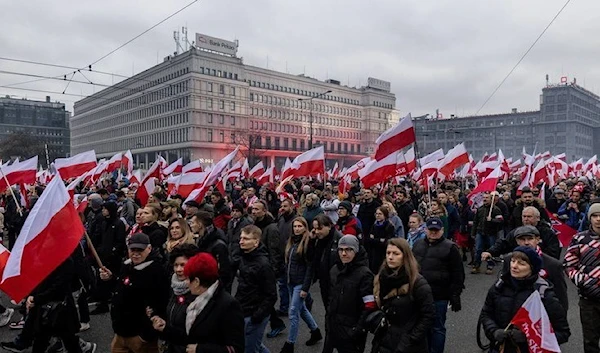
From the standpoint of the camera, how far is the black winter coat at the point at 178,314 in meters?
3.75

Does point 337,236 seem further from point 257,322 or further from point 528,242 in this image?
point 528,242

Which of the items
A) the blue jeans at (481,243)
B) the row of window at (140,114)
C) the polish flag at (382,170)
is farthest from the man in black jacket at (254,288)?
the row of window at (140,114)

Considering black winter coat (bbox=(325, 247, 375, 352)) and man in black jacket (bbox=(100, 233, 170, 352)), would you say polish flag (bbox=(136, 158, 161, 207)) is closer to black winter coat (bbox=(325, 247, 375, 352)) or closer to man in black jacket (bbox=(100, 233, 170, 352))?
man in black jacket (bbox=(100, 233, 170, 352))

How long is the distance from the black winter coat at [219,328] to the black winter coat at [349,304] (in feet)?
4.57

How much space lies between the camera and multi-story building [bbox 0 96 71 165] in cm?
13788

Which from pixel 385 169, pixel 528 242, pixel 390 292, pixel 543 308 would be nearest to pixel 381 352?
pixel 390 292

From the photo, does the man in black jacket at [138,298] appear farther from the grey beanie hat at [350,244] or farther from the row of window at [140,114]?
the row of window at [140,114]

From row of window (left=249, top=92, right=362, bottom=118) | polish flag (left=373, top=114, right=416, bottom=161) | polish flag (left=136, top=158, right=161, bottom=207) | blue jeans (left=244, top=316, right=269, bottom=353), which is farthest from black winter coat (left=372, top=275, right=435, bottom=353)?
row of window (left=249, top=92, right=362, bottom=118)

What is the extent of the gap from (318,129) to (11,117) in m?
93.8

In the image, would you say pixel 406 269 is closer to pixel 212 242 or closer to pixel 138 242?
pixel 138 242

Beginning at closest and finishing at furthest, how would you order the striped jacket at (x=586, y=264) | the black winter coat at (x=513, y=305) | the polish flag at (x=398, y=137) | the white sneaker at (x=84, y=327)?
the black winter coat at (x=513, y=305) → the striped jacket at (x=586, y=264) → the white sneaker at (x=84, y=327) → the polish flag at (x=398, y=137)

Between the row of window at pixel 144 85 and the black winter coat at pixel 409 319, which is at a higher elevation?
the row of window at pixel 144 85

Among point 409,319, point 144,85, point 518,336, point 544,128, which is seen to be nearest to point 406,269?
point 409,319

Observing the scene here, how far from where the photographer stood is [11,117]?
139500mm
